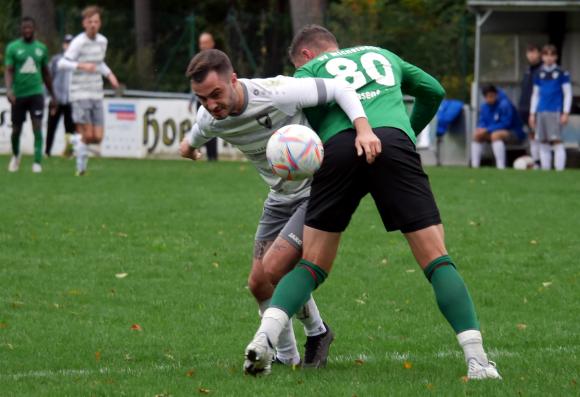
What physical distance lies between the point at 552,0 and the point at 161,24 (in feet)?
34.3

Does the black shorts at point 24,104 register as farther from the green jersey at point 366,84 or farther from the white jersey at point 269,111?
A: the green jersey at point 366,84

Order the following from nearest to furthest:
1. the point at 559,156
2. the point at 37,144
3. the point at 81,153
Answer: the point at 81,153 < the point at 37,144 < the point at 559,156

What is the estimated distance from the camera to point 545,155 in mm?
22328

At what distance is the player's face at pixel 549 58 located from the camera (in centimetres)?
2177

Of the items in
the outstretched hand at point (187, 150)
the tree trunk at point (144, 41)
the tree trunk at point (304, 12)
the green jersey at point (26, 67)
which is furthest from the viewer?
the tree trunk at point (144, 41)

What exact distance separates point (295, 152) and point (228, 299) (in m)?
3.30

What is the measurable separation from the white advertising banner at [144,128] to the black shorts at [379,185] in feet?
63.6

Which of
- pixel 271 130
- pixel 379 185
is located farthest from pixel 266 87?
pixel 379 185

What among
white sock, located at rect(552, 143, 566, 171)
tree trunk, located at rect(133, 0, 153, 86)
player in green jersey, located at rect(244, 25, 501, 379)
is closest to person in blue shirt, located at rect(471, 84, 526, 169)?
white sock, located at rect(552, 143, 566, 171)

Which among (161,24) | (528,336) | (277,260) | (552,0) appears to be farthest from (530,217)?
(161,24)

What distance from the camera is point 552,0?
22.9 meters

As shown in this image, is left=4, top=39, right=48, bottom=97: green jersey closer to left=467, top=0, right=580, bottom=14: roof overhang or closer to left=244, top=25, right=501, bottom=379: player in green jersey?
left=467, top=0, right=580, bottom=14: roof overhang

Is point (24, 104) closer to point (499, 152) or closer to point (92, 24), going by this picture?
point (92, 24)

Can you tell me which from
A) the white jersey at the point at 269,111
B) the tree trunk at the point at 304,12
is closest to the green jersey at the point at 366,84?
the white jersey at the point at 269,111
